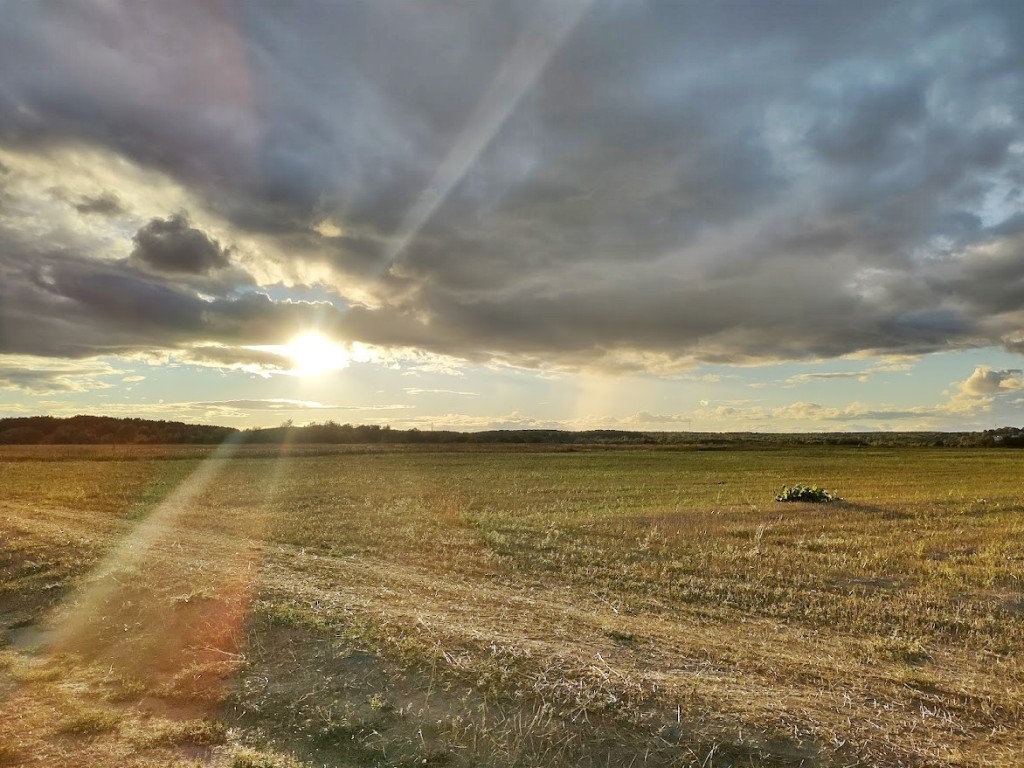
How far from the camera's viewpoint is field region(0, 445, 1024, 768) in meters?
6.88

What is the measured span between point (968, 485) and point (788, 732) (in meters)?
44.8

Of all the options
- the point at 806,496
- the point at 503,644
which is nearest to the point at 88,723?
the point at 503,644

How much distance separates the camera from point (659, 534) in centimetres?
2095

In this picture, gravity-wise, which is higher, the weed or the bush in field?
the bush in field

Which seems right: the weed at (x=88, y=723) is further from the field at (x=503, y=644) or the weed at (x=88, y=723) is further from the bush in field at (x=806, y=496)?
the bush in field at (x=806, y=496)

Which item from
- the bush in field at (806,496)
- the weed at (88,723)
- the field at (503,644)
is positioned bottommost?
the weed at (88,723)

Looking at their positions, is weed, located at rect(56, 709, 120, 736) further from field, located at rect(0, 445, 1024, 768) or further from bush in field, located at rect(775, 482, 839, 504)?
bush in field, located at rect(775, 482, 839, 504)

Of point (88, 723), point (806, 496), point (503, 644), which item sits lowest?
point (88, 723)

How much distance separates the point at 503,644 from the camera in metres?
9.16

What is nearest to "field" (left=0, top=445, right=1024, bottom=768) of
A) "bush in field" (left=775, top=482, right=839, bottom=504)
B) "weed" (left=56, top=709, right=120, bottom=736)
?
"weed" (left=56, top=709, right=120, bottom=736)

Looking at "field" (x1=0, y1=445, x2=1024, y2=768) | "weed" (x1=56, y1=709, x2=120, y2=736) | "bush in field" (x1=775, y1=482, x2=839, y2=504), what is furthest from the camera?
"bush in field" (x1=775, y1=482, x2=839, y2=504)

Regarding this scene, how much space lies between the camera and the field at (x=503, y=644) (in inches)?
271

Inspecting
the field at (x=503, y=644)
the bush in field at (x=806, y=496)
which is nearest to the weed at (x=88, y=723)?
the field at (x=503, y=644)

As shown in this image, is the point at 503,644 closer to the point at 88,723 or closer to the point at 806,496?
the point at 88,723
